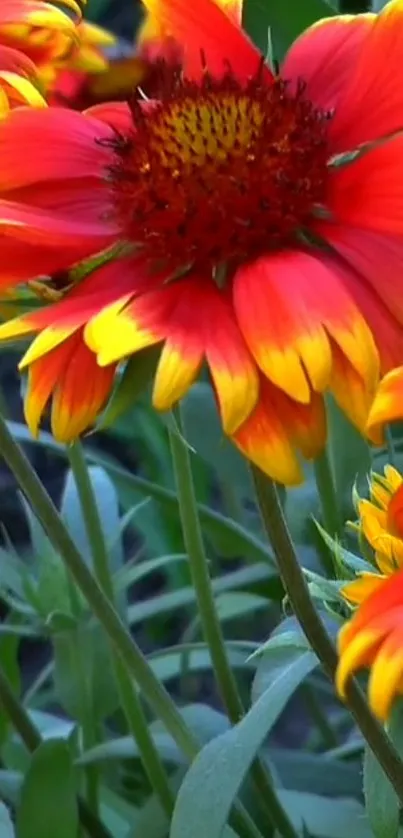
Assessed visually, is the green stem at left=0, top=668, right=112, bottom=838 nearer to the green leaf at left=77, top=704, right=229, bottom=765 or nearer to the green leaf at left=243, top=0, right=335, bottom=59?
the green leaf at left=77, top=704, right=229, bottom=765

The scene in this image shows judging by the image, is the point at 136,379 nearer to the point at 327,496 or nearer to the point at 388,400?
the point at 388,400

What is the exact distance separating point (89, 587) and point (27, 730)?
164 mm

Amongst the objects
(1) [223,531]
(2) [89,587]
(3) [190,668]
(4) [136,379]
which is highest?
(4) [136,379]

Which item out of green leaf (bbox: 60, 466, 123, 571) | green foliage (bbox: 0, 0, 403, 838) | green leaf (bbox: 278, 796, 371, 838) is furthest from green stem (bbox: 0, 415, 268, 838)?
green leaf (bbox: 60, 466, 123, 571)

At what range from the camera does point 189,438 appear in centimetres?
82

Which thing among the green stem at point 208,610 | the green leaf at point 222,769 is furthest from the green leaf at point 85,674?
the green leaf at point 222,769

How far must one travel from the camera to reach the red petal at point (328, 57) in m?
0.48

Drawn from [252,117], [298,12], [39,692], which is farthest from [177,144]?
[39,692]

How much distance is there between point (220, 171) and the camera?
445 mm

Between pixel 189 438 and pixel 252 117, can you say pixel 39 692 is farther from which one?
pixel 252 117

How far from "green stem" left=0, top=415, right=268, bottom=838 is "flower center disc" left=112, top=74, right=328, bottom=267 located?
94mm

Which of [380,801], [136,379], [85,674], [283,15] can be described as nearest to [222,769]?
[380,801]

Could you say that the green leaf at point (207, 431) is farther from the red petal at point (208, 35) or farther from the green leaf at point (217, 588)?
the red petal at point (208, 35)

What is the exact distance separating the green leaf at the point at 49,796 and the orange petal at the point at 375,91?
29 centimetres
